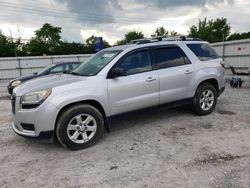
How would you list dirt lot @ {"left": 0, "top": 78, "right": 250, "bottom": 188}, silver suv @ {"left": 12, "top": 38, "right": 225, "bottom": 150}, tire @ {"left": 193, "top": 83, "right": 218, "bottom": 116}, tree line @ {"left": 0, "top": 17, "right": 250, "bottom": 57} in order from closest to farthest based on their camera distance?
dirt lot @ {"left": 0, "top": 78, "right": 250, "bottom": 188} < silver suv @ {"left": 12, "top": 38, "right": 225, "bottom": 150} < tire @ {"left": 193, "top": 83, "right": 218, "bottom": 116} < tree line @ {"left": 0, "top": 17, "right": 250, "bottom": 57}

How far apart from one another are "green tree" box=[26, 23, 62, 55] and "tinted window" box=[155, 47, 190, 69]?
3558cm

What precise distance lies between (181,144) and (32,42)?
132 feet

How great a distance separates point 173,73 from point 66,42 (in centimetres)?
4129

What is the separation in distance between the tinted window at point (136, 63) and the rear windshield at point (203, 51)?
134 cm

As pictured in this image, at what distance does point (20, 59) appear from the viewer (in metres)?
18.4

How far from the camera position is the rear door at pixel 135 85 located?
394 centimetres

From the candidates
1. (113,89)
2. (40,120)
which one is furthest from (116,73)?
(40,120)

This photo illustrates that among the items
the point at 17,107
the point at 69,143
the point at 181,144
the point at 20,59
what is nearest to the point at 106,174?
the point at 69,143

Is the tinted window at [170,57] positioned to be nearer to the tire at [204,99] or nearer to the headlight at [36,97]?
the tire at [204,99]

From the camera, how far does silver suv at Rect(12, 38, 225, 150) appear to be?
3486mm

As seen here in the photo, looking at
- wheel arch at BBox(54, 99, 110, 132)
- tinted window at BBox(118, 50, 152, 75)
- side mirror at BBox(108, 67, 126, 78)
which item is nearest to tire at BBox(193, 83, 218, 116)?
tinted window at BBox(118, 50, 152, 75)

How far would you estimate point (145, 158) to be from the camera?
10.9 ft

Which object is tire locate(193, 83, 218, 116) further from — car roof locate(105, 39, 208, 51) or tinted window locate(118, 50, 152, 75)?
tinted window locate(118, 50, 152, 75)

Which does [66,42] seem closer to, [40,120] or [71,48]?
[71,48]
